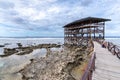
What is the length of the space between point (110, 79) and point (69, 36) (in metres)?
41.8

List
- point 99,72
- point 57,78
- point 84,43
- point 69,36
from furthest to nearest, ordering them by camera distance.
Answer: point 69,36, point 84,43, point 57,78, point 99,72

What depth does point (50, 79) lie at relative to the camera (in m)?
13.3

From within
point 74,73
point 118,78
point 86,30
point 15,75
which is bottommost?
point 15,75

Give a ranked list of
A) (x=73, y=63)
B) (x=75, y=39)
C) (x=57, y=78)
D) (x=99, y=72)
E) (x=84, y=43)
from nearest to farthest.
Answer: (x=99, y=72)
(x=57, y=78)
(x=73, y=63)
(x=84, y=43)
(x=75, y=39)

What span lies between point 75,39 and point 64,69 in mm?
28734

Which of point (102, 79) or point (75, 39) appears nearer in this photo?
point (102, 79)

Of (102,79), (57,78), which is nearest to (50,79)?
(57,78)

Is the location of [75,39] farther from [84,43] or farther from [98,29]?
[98,29]

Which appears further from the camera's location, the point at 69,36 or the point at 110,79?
the point at 69,36

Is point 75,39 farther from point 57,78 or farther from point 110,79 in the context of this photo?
point 110,79

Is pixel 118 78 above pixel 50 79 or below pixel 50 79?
above

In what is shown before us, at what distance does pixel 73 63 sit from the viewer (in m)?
16.4

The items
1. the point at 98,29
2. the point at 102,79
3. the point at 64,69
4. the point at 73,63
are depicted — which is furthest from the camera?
the point at 98,29

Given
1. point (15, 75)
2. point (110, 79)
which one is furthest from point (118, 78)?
point (15, 75)
